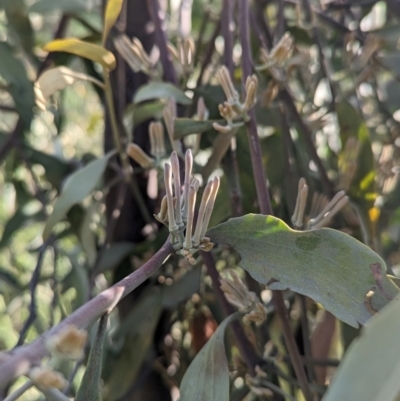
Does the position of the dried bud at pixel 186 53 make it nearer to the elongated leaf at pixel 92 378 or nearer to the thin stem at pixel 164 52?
the thin stem at pixel 164 52

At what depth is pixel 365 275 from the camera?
20cm

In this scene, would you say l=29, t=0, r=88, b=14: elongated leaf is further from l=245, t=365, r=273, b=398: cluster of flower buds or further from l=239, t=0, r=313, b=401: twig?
l=245, t=365, r=273, b=398: cluster of flower buds

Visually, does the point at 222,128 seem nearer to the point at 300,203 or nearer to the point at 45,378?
the point at 300,203

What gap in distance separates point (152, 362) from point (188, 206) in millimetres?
250

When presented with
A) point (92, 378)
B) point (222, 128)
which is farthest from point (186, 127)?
point (92, 378)

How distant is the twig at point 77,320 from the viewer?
0.14 meters

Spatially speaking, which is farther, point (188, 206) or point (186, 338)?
point (186, 338)

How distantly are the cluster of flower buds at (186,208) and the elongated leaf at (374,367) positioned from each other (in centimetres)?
8

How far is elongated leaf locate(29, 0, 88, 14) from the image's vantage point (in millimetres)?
376

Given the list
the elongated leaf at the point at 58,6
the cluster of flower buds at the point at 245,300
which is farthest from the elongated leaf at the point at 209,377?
the elongated leaf at the point at 58,6

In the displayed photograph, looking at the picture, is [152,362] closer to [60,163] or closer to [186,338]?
[186,338]

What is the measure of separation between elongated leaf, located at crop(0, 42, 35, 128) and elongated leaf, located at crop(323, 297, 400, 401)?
299 mm

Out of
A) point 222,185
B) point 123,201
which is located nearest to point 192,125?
point 222,185

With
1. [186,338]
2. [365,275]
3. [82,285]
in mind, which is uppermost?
[365,275]
